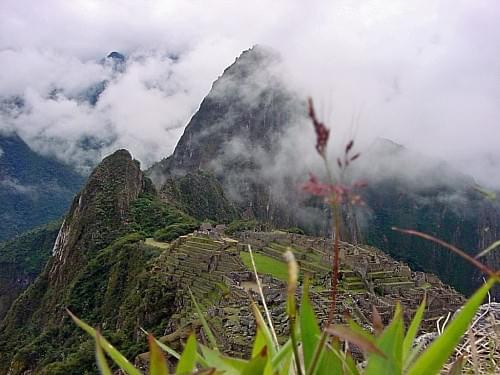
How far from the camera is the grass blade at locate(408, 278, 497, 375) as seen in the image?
95cm

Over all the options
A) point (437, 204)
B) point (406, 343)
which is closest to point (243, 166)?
point (437, 204)

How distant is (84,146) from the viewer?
4887 inches

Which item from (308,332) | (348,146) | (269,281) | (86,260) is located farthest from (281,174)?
(348,146)

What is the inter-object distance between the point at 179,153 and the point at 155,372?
80.8 meters

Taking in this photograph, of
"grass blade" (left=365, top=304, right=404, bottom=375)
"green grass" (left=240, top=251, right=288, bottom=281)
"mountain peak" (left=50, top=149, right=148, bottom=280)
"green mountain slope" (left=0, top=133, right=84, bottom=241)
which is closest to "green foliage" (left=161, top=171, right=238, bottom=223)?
"mountain peak" (left=50, top=149, right=148, bottom=280)

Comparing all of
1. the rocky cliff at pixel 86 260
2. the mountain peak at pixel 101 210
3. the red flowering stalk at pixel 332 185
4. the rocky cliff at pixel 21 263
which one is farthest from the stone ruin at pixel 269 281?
the rocky cliff at pixel 21 263

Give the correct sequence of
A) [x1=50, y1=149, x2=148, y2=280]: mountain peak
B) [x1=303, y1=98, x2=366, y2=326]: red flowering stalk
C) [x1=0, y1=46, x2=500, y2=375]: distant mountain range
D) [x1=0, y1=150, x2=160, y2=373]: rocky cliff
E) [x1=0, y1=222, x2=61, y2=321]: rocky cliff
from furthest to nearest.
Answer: [x1=0, y1=222, x2=61, y2=321]: rocky cliff
[x1=50, y1=149, x2=148, y2=280]: mountain peak
[x1=0, y1=150, x2=160, y2=373]: rocky cliff
[x1=0, y1=46, x2=500, y2=375]: distant mountain range
[x1=303, y1=98, x2=366, y2=326]: red flowering stalk

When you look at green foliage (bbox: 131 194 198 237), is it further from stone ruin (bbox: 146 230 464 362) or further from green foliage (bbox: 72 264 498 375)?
green foliage (bbox: 72 264 498 375)

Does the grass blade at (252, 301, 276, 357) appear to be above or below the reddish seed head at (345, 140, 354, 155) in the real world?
below

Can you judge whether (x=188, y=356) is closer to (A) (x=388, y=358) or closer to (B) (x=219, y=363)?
(B) (x=219, y=363)

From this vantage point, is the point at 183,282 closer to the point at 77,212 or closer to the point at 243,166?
the point at 77,212

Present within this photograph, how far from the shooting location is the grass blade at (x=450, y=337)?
3.10 feet

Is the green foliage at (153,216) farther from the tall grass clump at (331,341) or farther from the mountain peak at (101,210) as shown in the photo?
the tall grass clump at (331,341)

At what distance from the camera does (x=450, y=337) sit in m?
0.96
